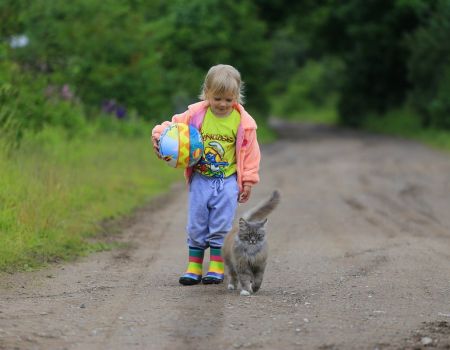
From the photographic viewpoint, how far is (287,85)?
6912 centimetres

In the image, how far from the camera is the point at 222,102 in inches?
297

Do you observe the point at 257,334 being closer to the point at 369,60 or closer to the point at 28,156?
the point at 28,156

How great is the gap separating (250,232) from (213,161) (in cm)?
79

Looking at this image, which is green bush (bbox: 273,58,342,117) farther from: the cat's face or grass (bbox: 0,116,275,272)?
the cat's face

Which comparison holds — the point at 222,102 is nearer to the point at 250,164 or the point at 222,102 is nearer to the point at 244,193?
the point at 250,164

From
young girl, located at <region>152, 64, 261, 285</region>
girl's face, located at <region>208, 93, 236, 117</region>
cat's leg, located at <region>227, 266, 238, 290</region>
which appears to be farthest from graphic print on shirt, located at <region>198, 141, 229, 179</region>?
cat's leg, located at <region>227, 266, 238, 290</region>

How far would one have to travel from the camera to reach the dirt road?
18.6 ft

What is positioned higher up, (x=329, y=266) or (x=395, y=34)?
(x=395, y=34)

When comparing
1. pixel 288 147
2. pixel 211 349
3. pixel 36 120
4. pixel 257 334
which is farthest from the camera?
pixel 288 147

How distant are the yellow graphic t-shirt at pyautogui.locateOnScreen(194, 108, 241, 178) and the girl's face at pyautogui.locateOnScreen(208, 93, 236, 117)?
9 cm

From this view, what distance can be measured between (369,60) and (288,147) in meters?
16.7

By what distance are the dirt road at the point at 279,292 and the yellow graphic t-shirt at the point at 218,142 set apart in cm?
108

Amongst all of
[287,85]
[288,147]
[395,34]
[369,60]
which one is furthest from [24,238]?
[287,85]

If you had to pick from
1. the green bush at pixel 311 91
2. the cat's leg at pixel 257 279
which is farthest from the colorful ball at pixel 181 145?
the green bush at pixel 311 91
